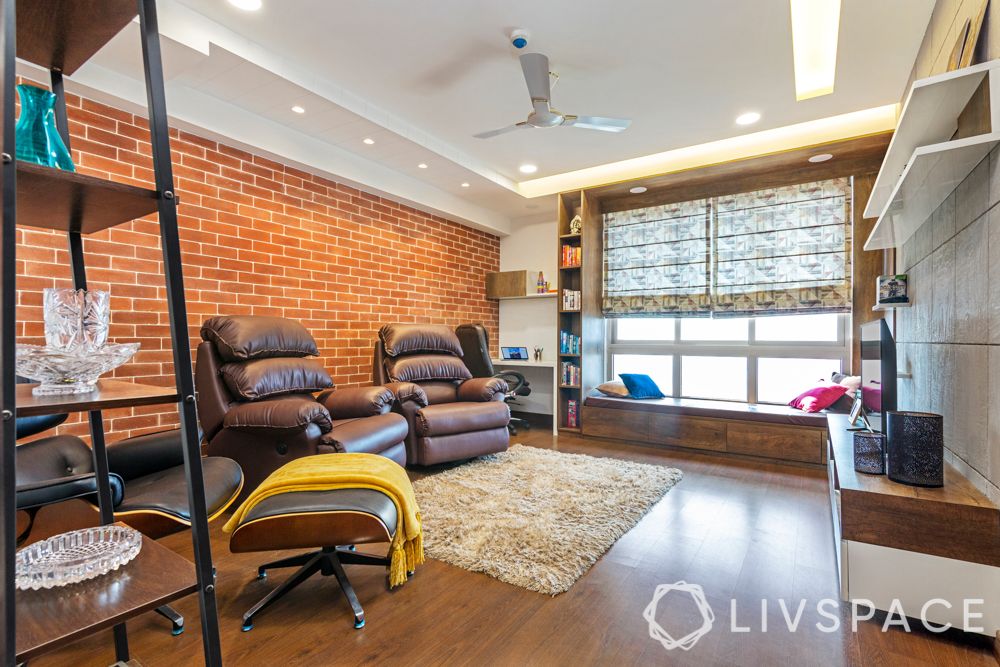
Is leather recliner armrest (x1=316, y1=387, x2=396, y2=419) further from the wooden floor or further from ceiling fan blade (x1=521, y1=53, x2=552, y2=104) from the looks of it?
ceiling fan blade (x1=521, y1=53, x2=552, y2=104)

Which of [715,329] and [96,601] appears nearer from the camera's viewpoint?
Result: [96,601]

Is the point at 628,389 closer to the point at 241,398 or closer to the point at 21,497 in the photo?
the point at 241,398

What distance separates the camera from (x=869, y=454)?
1.97 m

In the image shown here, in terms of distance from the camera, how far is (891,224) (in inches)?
94.6

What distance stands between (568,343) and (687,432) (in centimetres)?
146

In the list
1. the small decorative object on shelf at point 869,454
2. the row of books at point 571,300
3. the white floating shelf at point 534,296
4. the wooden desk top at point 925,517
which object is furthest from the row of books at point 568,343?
the wooden desk top at point 925,517

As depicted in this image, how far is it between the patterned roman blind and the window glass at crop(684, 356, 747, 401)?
498 mm

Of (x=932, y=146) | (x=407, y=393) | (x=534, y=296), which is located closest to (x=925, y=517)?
(x=932, y=146)

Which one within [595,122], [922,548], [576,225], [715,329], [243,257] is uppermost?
[595,122]

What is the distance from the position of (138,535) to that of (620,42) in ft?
10.1

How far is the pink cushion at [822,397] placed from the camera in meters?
3.78

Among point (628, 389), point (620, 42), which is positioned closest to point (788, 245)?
point (628, 389)

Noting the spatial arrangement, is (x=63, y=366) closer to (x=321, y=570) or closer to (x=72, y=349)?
(x=72, y=349)

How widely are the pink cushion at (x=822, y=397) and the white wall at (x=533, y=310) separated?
8.41 feet
